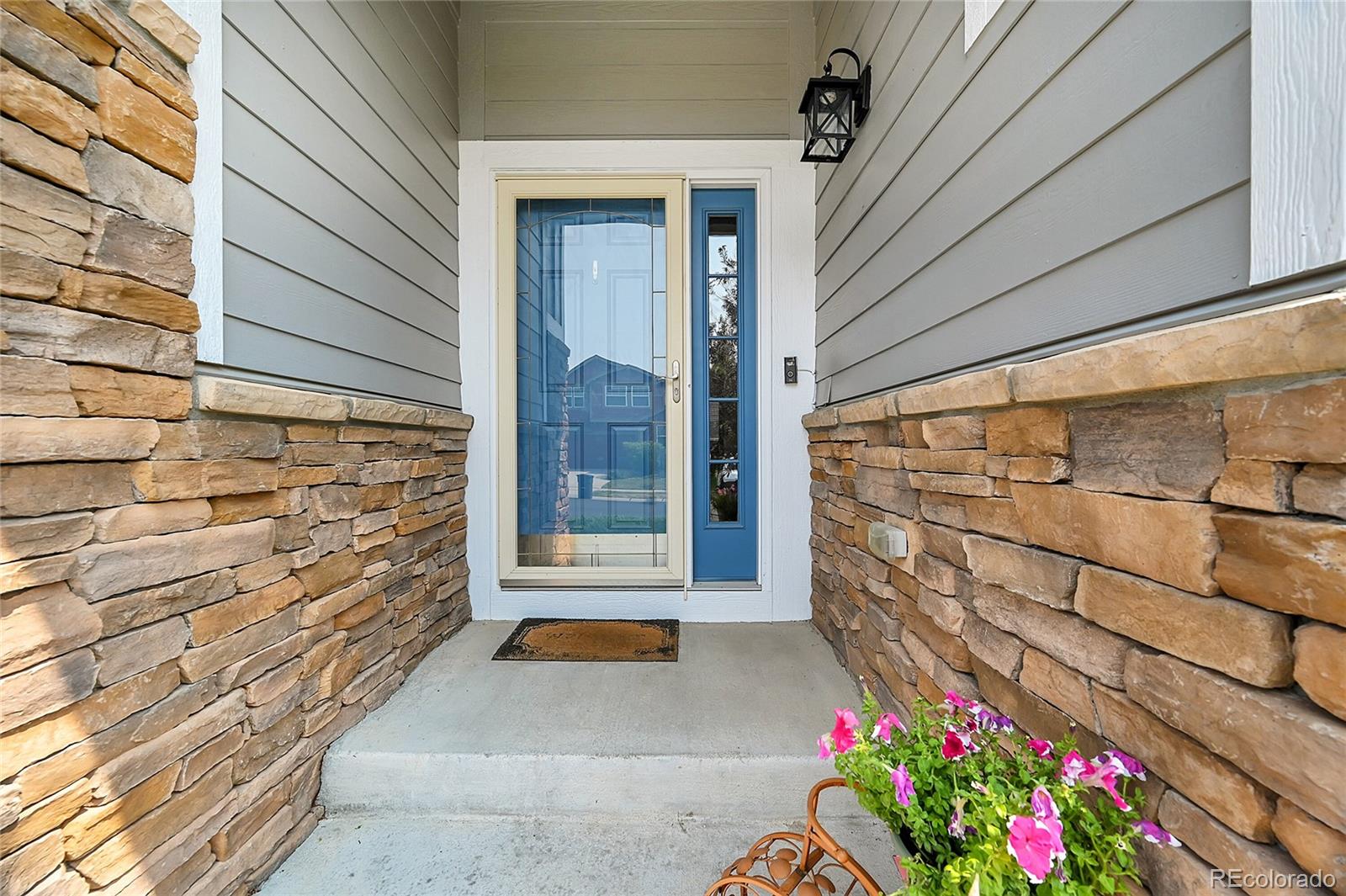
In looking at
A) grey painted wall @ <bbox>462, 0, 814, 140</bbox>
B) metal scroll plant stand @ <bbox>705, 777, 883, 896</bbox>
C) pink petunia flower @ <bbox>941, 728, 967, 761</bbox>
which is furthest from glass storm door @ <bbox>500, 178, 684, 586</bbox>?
pink petunia flower @ <bbox>941, 728, 967, 761</bbox>

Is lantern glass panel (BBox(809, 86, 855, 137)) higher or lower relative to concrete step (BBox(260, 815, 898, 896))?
higher

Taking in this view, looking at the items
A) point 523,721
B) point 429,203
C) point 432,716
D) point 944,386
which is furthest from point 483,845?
point 429,203

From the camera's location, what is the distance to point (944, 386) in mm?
1169

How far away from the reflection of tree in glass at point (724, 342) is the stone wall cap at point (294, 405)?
130 cm

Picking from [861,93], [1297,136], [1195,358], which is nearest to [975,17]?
[861,93]

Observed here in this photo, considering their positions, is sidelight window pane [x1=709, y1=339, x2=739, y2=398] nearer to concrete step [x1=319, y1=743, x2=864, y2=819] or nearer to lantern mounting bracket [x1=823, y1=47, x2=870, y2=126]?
lantern mounting bracket [x1=823, y1=47, x2=870, y2=126]

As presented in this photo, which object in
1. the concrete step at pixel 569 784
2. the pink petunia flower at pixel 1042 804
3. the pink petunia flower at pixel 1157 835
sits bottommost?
the concrete step at pixel 569 784

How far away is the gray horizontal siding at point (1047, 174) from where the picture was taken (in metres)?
0.67

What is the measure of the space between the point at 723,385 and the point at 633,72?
58.9 inches

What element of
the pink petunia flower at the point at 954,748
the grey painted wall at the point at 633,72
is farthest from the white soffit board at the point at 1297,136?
the grey painted wall at the point at 633,72

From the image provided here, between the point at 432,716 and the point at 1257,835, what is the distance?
1.78m

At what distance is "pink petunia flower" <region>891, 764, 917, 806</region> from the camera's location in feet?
2.56

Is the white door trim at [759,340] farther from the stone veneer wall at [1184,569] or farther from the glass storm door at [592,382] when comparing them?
the stone veneer wall at [1184,569]

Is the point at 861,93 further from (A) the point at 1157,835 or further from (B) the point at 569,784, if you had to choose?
(B) the point at 569,784
